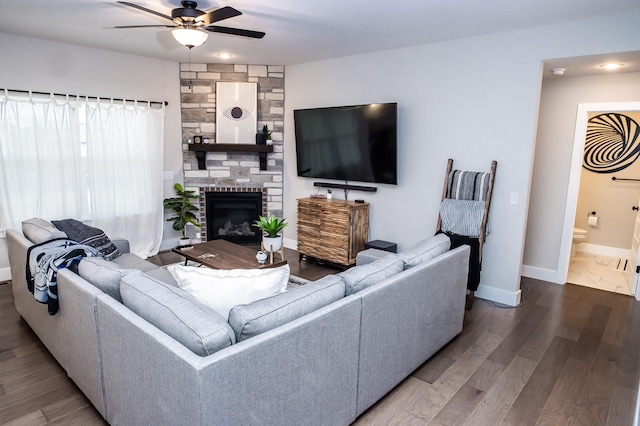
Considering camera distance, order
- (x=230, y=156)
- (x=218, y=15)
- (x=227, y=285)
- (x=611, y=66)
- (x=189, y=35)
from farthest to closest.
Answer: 1. (x=230, y=156)
2. (x=611, y=66)
3. (x=189, y=35)
4. (x=218, y=15)
5. (x=227, y=285)

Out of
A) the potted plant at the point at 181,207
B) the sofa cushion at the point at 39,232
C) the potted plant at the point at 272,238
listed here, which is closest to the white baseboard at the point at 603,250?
the potted plant at the point at 272,238

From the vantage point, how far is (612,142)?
551 cm

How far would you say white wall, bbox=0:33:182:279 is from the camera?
4.27m

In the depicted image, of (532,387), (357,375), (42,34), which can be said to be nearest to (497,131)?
(532,387)

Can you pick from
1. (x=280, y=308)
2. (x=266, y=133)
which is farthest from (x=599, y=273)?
(x=280, y=308)

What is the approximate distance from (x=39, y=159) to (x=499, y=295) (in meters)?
5.22

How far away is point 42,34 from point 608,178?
24.2 ft

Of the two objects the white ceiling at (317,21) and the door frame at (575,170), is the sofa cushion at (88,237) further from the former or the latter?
the door frame at (575,170)

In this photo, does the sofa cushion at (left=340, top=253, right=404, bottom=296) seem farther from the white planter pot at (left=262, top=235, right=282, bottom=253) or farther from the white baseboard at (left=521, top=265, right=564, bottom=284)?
the white baseboard at (left=521, top=265, right=564, bottom=284)

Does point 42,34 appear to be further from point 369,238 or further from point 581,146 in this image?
point 581,146

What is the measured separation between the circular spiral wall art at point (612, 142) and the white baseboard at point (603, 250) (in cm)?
114

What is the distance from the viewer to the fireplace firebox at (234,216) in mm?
5938

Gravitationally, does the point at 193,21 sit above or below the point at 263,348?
above

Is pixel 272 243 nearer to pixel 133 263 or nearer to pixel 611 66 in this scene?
pixel 133 263
